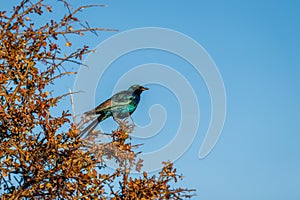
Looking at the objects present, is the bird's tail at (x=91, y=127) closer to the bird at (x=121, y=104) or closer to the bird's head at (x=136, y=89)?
the bird at (x=121, y=104)

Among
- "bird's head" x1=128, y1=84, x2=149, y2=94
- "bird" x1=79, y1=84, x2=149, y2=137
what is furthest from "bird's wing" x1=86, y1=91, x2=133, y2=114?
"bird's head" x1=128, y1=84, x2=149, y2=94

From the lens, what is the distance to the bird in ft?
26.8

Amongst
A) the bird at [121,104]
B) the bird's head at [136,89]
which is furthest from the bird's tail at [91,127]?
the bird's head at [136,89]

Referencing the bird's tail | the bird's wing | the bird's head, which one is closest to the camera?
the bird's tail

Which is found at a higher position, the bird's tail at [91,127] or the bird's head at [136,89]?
the bird's head at [136,89]

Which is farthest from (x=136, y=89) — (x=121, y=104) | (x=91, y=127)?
(x=91, y=127)

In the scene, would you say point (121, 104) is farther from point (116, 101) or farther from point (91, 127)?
point (91, 127)

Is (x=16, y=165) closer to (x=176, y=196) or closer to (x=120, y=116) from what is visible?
(x=176, y=196)

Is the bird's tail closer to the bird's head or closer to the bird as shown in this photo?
the bird

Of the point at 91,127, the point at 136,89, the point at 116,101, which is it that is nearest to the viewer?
the point at 91,127

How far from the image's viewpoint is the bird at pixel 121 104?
817 centimetres

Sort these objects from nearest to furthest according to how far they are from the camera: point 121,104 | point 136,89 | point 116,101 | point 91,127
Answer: point 91,127
point 116,101
point 121,104
point 136,89

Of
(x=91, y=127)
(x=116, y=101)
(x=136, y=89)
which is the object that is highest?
(x=136, y=89)

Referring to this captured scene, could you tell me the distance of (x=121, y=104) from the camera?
8.66 metres
